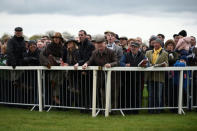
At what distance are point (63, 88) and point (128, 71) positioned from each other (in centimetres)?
220

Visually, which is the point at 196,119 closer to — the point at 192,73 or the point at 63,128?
the point at 192,73

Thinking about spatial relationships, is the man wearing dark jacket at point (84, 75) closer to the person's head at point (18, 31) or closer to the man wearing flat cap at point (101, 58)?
the man wearing flat cap at point (101, 58)

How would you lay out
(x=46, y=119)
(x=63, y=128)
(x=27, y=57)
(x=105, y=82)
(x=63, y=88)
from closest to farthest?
(x=63, y=128), (x=46, y=119), (x=105, y=82), (x=63, y=88), (x=27, y=57)

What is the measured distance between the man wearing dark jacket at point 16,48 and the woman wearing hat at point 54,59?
106cm

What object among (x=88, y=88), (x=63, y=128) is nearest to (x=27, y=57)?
(x=88, y=88)

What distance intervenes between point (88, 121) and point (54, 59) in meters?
3.21

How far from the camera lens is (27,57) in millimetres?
14586

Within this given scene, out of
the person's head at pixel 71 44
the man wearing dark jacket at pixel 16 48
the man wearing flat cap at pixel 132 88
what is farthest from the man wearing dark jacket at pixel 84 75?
the man wearing dark jacket at pixel 16 48

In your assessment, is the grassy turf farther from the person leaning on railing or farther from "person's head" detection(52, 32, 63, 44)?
"person's head" detection(52, 32, 63, 44)

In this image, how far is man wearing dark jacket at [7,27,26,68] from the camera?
1433 cm

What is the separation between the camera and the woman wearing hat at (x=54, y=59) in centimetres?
1361

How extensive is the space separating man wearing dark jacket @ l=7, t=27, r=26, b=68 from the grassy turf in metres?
1.80

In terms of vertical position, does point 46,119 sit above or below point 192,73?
below

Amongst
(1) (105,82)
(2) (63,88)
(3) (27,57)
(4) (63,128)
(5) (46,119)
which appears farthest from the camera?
(3) (27,57)
